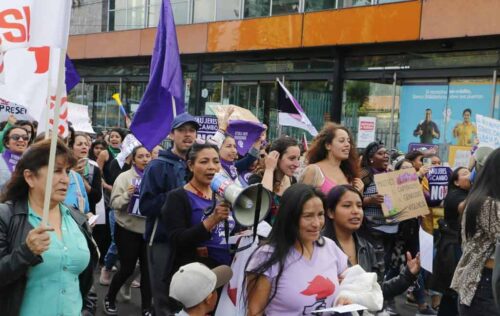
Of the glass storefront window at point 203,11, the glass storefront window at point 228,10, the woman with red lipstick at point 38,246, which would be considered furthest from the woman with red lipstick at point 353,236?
the glass storefront window at point 203,11

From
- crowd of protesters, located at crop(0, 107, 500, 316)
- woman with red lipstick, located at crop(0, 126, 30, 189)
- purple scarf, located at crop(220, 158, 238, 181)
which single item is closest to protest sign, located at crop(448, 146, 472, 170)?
crowd of protesters, located at crop(0, 107, 500, 316)

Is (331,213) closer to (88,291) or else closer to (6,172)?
(88,291)

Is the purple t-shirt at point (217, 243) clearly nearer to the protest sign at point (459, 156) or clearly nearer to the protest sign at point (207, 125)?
the protest sign at point (207, 125)

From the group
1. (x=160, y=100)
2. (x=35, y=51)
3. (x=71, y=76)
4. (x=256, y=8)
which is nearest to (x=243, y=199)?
(x=160, y=100)

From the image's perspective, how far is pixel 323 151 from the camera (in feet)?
19.3

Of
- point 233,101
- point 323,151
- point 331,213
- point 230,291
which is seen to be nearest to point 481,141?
point 323,151

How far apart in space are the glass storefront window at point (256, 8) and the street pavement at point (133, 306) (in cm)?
1190

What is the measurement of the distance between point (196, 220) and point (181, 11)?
18053mm

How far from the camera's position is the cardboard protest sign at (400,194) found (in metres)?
6.67

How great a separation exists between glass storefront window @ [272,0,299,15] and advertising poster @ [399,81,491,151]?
4185mm

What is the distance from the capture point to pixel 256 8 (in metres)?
19.1

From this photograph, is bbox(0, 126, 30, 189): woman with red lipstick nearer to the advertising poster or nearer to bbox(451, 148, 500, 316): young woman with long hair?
bbox(451, 148, 500, 316): young woman with long hair

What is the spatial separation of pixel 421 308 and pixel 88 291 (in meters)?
5.28

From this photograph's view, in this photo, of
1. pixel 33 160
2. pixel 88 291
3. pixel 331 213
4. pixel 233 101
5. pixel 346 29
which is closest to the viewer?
pixel 33 160
